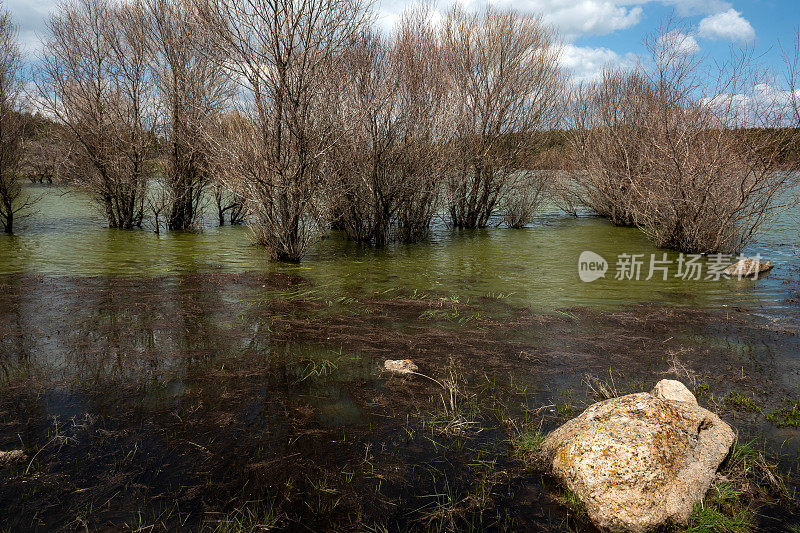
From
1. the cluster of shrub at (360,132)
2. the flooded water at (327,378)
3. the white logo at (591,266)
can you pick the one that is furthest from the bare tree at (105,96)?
Answer: the white logo at (591,266)

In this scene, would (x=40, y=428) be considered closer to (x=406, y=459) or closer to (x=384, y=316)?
(x=406, y=459)

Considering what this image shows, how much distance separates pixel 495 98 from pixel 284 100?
25.3ft

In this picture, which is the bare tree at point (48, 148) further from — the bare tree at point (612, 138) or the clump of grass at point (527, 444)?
the bare tree at point (612, 138)

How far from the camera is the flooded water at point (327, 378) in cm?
290

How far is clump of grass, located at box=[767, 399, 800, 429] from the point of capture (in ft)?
12.4

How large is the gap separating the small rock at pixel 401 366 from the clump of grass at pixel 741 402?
2650 mm

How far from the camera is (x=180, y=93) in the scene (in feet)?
44.6

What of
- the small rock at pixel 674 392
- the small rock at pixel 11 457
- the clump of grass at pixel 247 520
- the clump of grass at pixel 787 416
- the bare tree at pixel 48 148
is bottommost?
the clump of grass at pixel 247 520

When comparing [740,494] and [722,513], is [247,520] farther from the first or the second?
[740,494]

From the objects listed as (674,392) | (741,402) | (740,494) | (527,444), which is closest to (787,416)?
(741,402)

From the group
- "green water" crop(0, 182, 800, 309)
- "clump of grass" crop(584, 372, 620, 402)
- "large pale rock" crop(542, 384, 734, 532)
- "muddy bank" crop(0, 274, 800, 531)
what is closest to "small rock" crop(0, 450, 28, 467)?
"muddy bank" crop(0, 274, 800, 531)

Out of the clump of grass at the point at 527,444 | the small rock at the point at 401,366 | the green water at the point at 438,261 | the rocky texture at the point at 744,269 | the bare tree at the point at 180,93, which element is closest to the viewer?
the clump of grass at the point at 527,444

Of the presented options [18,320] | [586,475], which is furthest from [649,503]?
[18,320]

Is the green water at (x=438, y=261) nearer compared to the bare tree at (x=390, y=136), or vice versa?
the green water at (x=438, y=261)
